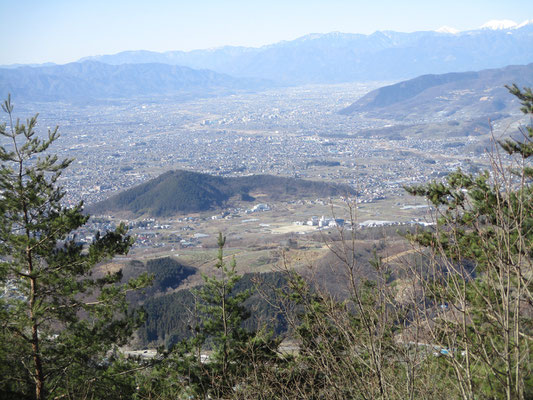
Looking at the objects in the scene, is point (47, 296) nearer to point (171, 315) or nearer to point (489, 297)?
point (489, 297)

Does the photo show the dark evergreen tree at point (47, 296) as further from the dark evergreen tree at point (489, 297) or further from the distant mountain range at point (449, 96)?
the distant mountain range at point (449, 96)

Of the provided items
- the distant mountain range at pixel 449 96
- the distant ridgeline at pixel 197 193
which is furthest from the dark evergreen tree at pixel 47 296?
the distant mountain range at pixel 449 96

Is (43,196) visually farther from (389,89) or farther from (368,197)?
(389,89)

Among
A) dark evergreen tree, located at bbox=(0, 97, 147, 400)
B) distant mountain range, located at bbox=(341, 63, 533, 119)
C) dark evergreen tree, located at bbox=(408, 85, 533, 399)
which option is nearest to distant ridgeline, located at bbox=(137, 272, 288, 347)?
dark evergreen tree, located at bbox=(0, 97, 147, 400)

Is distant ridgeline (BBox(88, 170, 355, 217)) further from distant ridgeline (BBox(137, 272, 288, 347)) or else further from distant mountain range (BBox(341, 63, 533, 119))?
distant mountain range (BBox(341, 63, 533, 119))

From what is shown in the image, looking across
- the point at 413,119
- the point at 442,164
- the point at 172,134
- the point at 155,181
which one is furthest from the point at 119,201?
the point at 413,119
